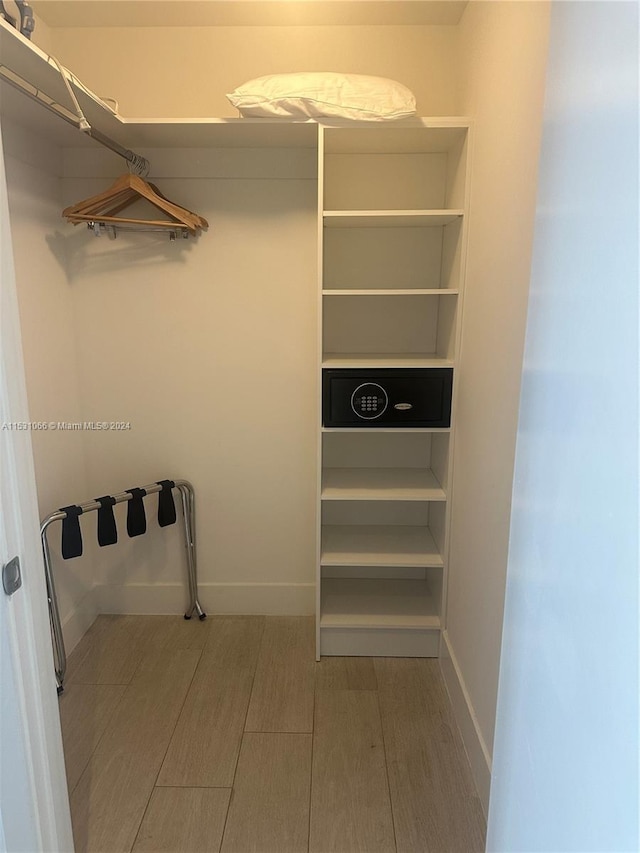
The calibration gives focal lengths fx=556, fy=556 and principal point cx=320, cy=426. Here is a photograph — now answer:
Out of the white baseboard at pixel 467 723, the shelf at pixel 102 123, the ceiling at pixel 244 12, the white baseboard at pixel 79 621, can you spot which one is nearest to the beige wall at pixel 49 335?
the white baseboard at pixel 79 621

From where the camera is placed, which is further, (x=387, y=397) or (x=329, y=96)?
(x=387, y=397)

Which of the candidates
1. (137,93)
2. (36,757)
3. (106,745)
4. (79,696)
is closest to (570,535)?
(36,757)

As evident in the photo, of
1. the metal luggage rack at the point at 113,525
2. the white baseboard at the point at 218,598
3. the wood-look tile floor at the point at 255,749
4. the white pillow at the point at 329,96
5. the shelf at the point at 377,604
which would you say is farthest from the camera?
the white baseboard at the point at 218,598

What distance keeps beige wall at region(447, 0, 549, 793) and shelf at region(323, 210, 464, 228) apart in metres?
0.15

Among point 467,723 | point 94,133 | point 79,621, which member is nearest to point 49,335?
point 94,133

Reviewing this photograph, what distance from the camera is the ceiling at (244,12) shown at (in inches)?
80.0

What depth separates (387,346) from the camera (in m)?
2.43

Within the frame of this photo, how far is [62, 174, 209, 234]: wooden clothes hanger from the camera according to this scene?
6.88ft

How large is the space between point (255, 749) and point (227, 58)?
258 cm

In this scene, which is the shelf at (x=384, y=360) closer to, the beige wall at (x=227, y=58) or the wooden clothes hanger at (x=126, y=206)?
the wooden clothes hanger at (x=126, y=206)

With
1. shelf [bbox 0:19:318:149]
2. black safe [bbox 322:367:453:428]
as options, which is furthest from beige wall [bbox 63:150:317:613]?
black safe [bbox 322:367:453:428]

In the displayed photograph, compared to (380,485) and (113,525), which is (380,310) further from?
(113,525)

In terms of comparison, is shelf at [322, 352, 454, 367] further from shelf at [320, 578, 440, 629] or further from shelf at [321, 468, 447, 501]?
shelf at [320, 578, 440, 629]

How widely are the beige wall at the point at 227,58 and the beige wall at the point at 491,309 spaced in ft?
0.54
